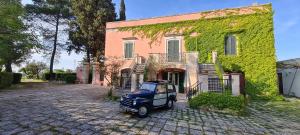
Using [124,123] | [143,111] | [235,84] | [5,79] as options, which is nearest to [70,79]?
[5,79]

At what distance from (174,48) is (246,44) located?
6.32 metres

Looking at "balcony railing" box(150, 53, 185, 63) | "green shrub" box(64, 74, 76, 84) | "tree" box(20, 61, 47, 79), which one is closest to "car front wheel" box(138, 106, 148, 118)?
"balcony railing" box(150, 53, 185, 63)

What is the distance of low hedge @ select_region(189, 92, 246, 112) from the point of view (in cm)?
926

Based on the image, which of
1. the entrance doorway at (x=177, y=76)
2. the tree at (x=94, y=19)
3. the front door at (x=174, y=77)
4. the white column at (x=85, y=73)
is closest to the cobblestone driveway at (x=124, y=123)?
the entrance doorway at (x=177, y=76)

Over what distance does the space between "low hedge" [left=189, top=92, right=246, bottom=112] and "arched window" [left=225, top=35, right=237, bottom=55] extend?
7786 mm

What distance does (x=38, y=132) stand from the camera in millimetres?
5609

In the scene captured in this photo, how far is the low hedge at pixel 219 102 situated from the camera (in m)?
9.26

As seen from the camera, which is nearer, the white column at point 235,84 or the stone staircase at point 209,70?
the white column at point 235,84

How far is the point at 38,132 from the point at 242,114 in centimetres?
852

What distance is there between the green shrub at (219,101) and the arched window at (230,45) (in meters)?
7.79

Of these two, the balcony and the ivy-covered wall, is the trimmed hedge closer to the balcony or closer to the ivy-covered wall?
the balcony

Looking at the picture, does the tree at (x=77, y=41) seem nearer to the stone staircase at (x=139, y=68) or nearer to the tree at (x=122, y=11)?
the tree at (x=122, y=11)

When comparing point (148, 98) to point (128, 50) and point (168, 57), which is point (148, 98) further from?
point (128, 50)

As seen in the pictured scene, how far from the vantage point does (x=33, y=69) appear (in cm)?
3139
